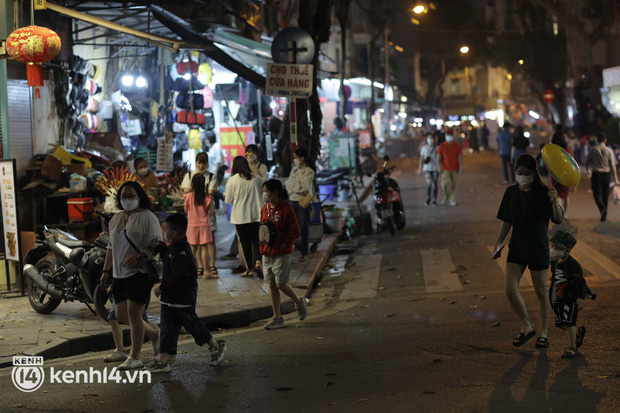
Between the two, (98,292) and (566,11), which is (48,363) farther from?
(566,11)

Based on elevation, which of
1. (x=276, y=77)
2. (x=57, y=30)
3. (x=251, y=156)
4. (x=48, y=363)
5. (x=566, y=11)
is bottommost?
(x=48, y=363)

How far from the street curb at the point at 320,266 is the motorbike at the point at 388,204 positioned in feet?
3.29

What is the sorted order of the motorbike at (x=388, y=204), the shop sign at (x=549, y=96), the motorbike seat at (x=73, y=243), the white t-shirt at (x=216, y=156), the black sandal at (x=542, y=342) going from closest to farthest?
the black sandal at (x=542, y=342) < the motorbike seat at (x=73, y=243) < the motorbike at (x=388, y=204) < the white t-shirt at (x=216, y=156) < the shop sign at (x=549, y=96)

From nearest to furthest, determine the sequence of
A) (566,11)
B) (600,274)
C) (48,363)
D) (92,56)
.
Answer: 1. (48,363)
2. (600,274)
3. (92,56)
4. (566,11)

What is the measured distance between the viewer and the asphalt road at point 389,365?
20.1 ft

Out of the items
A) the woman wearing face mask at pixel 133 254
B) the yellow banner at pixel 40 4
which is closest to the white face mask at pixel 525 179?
the woman wearing face mask at pixel 133 254

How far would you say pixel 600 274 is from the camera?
11594 mm

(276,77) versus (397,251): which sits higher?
(276,77)

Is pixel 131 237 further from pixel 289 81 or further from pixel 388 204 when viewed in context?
pixel 388 204

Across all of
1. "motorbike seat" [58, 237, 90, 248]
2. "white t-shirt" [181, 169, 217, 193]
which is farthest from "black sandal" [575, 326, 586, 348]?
"white t-shirt" [181, 169, 217, 193]

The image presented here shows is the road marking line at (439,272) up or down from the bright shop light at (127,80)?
down

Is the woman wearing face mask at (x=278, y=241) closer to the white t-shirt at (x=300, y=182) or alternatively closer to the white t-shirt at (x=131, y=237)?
the white t-shirt at (x=131, y=237)

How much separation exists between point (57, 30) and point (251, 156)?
406 centimetres

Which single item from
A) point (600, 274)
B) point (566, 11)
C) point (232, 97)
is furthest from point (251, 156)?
point (566, 11)
